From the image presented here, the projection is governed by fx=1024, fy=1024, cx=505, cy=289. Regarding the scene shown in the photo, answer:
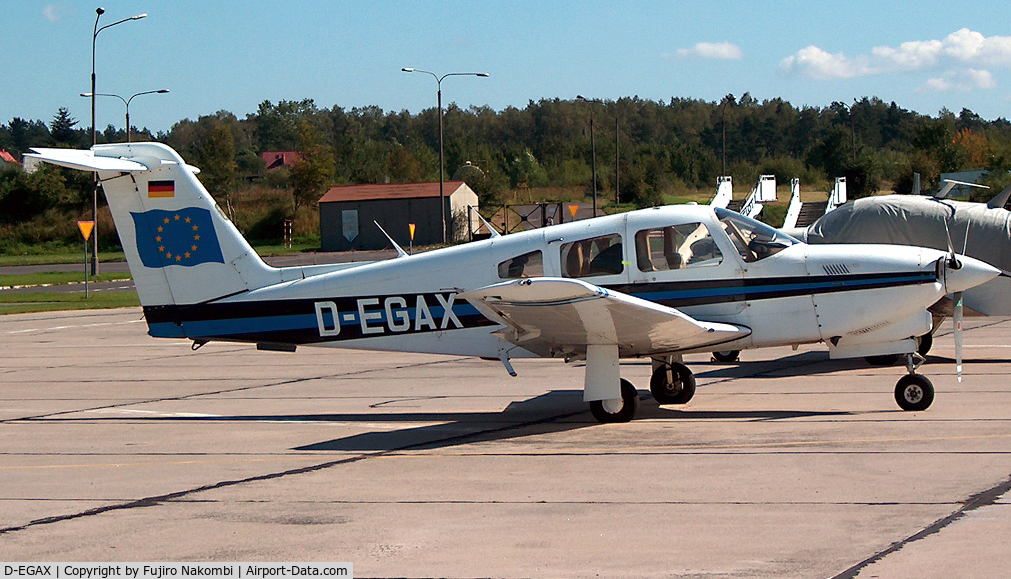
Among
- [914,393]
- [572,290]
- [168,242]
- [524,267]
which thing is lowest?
[914,393]

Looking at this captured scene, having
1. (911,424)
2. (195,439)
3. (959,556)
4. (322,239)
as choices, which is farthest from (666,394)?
(322,239)

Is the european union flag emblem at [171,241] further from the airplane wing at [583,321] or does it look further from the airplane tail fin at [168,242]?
the airplane wing at [583,321]

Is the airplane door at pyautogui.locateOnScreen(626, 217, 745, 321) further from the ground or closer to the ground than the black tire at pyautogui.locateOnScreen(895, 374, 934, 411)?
further from the ground

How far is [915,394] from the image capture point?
34.0 ft

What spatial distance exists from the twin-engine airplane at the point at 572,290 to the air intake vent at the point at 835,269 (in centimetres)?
1

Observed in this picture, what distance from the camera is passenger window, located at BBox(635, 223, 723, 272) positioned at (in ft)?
34.6

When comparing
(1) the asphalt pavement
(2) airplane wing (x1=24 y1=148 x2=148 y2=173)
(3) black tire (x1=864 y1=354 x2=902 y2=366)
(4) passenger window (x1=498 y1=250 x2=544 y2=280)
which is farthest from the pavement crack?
(2) airplane wing (x1=24 y1=148 x2=148 y2=173)

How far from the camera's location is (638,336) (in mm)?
10164

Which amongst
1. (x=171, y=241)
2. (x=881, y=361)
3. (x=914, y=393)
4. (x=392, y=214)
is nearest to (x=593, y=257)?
(x=914, y=393)

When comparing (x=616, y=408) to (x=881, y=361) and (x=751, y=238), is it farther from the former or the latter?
(x=881, y=361)

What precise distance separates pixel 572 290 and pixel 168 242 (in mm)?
5210

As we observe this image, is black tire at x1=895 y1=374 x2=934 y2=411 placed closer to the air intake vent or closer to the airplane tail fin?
the air intake vent

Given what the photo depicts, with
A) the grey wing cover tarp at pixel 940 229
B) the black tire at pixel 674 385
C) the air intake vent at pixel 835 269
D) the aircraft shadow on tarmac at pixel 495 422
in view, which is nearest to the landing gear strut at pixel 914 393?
the aircraft shadow on tarmac at pixel 495 422

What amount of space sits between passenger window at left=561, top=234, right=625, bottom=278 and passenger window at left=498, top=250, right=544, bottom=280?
0.83 feet
